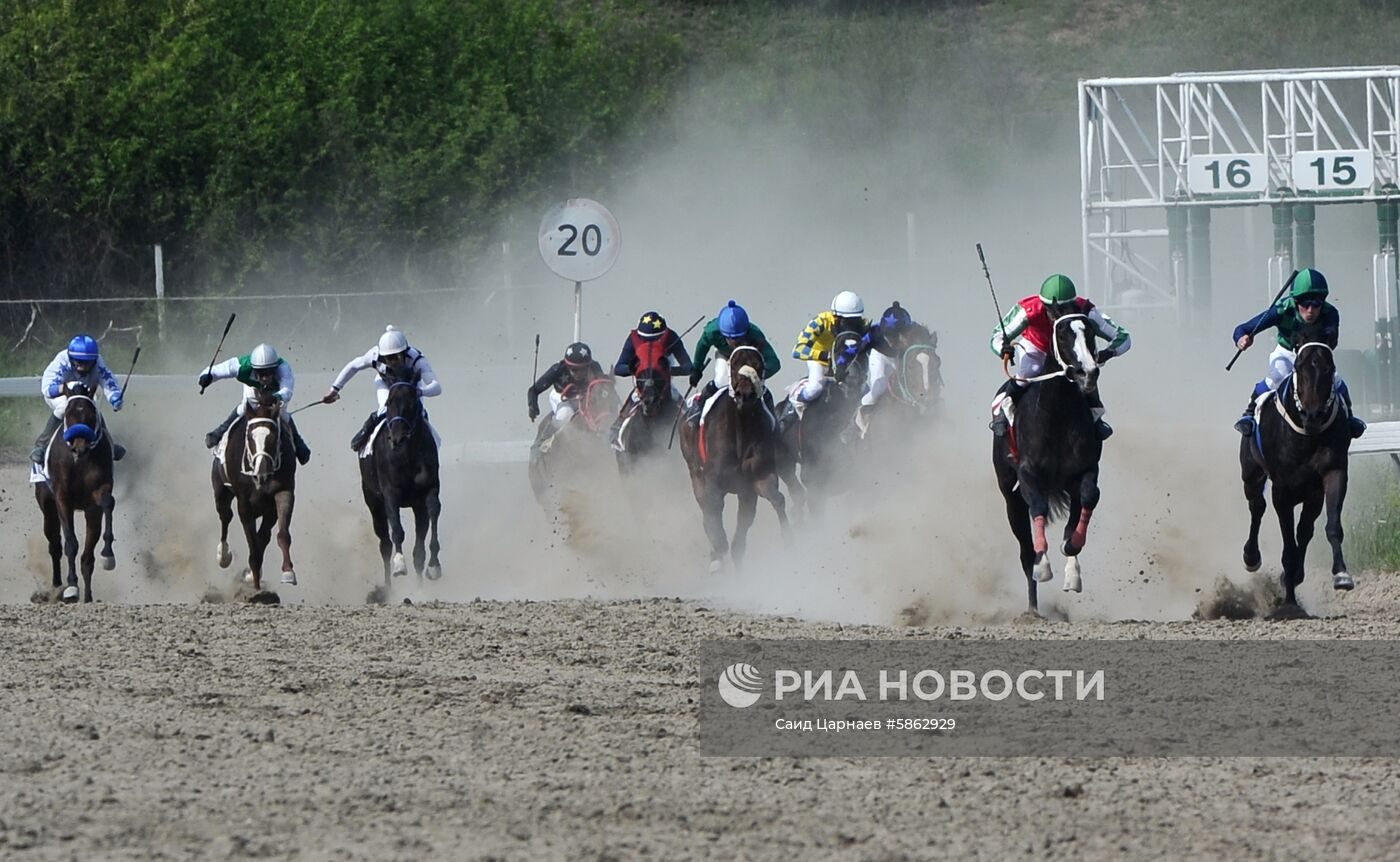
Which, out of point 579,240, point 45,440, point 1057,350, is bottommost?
point 45,440

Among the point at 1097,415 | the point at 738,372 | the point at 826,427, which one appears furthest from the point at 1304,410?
the point at 826,427

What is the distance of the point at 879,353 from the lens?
58.2 ft

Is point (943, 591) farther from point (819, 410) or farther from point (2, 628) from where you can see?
point (2, 628)

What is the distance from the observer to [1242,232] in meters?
43.4

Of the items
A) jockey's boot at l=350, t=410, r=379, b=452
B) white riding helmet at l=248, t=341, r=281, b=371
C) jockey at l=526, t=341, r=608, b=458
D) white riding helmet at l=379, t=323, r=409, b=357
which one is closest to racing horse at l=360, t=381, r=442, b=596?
jockey's boot at l=350, t=410, r=379, b=452

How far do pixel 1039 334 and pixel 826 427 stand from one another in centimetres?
437

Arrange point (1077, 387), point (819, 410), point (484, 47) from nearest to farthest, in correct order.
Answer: point (1077, 387) → point (819, 410) → point (484, 47)

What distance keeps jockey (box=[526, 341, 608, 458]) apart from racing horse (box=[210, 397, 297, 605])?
11.5ft

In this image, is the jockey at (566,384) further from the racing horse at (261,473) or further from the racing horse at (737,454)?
the racing horse at (261,473)

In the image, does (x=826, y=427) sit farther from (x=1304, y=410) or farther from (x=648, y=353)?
(x=1304, y=410)

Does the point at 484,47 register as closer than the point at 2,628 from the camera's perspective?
No

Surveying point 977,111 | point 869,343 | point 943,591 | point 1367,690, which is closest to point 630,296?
point 977,111

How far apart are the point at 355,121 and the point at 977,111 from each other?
1689 cm

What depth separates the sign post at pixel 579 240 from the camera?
2080 cm
